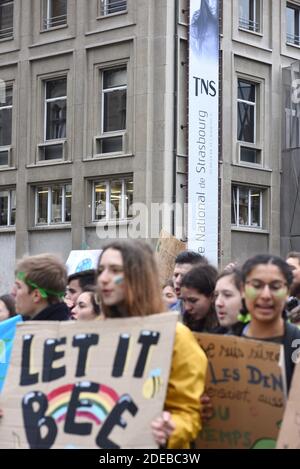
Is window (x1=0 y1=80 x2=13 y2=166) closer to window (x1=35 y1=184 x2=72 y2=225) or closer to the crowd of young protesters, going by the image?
window (x1=35 y1=184 x2=72 y2=225)

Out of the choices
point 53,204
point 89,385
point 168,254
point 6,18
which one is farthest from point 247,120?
point 89,385

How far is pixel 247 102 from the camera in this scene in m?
25.1

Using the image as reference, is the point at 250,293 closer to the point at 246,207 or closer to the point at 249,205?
the point at 246,207

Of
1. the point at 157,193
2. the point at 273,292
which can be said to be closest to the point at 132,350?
the point at 273,292

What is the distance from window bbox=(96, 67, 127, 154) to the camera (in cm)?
2344

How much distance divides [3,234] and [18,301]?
70.0ft

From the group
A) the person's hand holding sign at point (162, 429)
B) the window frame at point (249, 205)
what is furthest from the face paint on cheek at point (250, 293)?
the window frame at point (249, 205)

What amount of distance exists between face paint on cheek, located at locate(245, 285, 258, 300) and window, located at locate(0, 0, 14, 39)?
2352 cm

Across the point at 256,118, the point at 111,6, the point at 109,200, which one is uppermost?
the point at 111,6

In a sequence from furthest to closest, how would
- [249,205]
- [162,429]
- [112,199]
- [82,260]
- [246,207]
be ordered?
[249,205] < [246,207] < [112,199] < [82,260] < [162,429]

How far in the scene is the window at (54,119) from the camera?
968 inches

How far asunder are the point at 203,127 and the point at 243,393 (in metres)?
19.7

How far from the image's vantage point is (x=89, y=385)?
3703mm
